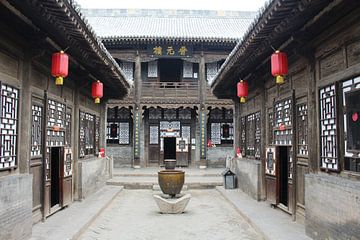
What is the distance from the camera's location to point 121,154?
2334 centimetres

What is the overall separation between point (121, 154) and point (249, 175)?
13.3m

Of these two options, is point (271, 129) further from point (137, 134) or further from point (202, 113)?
point (137, 134)

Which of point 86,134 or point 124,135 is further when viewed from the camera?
point 124,135

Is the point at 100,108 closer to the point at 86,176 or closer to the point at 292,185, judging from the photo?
the point at 86,176

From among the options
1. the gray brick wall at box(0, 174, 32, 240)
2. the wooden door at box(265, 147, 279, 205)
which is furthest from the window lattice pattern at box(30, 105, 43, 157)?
the wooden door at box(265, 147, 279, 205)

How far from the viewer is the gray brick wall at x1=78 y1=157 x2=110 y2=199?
10445mm

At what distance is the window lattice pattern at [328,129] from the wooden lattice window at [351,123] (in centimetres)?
30

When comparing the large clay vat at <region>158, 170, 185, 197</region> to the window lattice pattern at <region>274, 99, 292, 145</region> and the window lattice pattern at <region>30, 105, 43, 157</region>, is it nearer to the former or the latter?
the window lattice pattern at <region>274, 99, 292, 145</region>

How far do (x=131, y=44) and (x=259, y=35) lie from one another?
54.5ft

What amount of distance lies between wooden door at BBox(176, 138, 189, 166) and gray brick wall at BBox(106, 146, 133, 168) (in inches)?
114

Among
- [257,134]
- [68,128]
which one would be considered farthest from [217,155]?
[68,128]

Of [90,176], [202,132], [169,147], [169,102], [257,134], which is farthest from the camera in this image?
[169,147]

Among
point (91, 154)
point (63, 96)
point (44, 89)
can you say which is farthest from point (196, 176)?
point (44, 89)

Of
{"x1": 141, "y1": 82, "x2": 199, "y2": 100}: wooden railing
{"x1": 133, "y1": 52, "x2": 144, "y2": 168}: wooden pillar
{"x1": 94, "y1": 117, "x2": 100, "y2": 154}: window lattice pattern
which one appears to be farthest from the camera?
{"x1": 141, "y1": 82, "x2": 199, "y2": 100}: wooden railing
